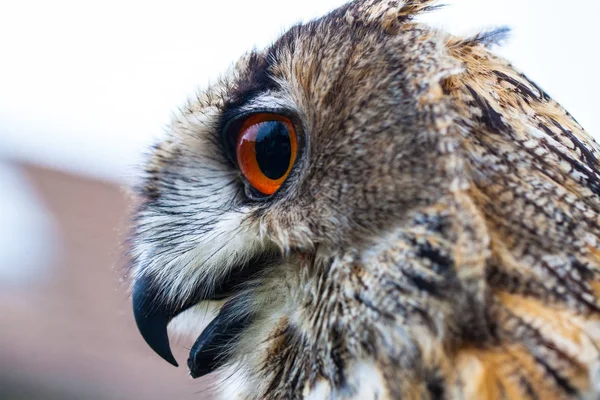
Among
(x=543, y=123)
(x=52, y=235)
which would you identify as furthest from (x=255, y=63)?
(x=52, y=235)

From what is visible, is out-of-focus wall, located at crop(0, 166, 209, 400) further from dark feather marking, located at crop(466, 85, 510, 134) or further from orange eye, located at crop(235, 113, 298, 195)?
dark feather marking, located at crop(466, 85, 510, 134)

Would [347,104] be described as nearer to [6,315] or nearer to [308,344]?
[308,344]

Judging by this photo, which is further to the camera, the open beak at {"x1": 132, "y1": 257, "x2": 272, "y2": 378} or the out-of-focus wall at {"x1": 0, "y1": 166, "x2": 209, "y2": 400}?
the out-of-focus wall at {"x1": 0, "y1": 166, "x2": 209, "y2": 400}

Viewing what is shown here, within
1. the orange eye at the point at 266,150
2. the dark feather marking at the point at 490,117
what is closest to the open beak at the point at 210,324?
the orange eye at the point at 266,150

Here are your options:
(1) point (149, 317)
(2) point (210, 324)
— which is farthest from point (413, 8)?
→ (1) point (149, 317)

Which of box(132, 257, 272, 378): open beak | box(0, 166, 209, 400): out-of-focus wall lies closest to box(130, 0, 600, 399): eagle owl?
box(132, 257, 272, 378): open beak

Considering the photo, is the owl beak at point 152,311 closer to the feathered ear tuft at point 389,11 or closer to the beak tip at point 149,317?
the beak tip at point 149,317

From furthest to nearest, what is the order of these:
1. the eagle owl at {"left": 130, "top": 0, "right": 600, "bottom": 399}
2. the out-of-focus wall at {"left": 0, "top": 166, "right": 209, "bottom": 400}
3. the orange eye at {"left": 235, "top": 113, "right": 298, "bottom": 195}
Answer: the out-of-focus wall at {"left": 0, "top": 166, "right": 209, "bottom": 400}, the orange eye at {"left": 235, "top": 113, "right": 298, "bottom": 195}, the eagle owl at {"left": 130, "top": 0, "right": 600, "bottom": 399}
